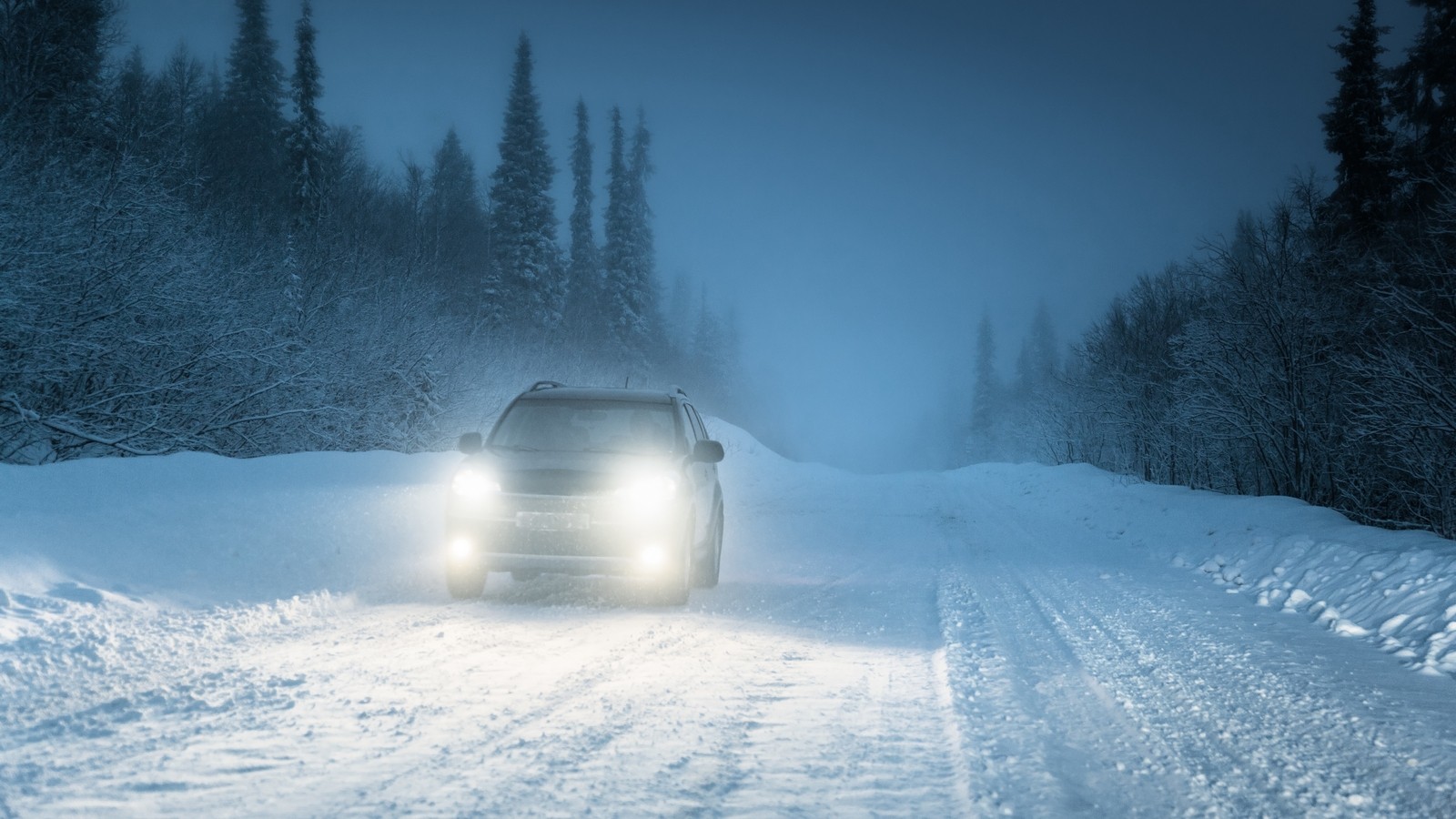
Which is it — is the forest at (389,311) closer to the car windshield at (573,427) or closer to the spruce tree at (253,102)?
the spruce tree at (253,102)

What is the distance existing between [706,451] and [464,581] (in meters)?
2.65

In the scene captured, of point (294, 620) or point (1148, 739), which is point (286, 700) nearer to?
point (294, 620)

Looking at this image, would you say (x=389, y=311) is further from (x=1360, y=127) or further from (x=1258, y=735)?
(x=1360, y=127)

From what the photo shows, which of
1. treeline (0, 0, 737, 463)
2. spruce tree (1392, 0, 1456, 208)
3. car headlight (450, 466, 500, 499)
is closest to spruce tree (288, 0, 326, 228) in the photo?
treeline (0, 0, 737, 463)

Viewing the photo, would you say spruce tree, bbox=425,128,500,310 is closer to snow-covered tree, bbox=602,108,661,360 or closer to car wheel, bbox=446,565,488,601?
snow-covered tree, bbox=602,108,661,360

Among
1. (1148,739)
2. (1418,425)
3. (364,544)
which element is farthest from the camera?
(1418,425)

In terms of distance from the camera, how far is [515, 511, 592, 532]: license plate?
24.3 feet

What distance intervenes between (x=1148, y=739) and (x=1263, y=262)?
17.6 meters

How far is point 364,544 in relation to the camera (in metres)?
9.28

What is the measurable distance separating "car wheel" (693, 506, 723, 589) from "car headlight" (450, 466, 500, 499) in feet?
7.56

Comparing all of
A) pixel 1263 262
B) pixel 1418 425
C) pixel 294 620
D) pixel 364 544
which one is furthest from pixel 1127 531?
pixel 294 620

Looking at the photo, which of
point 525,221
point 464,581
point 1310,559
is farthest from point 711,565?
point 525,221

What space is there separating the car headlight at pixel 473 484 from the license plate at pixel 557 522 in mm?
456

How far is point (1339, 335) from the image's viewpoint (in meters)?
17.3
